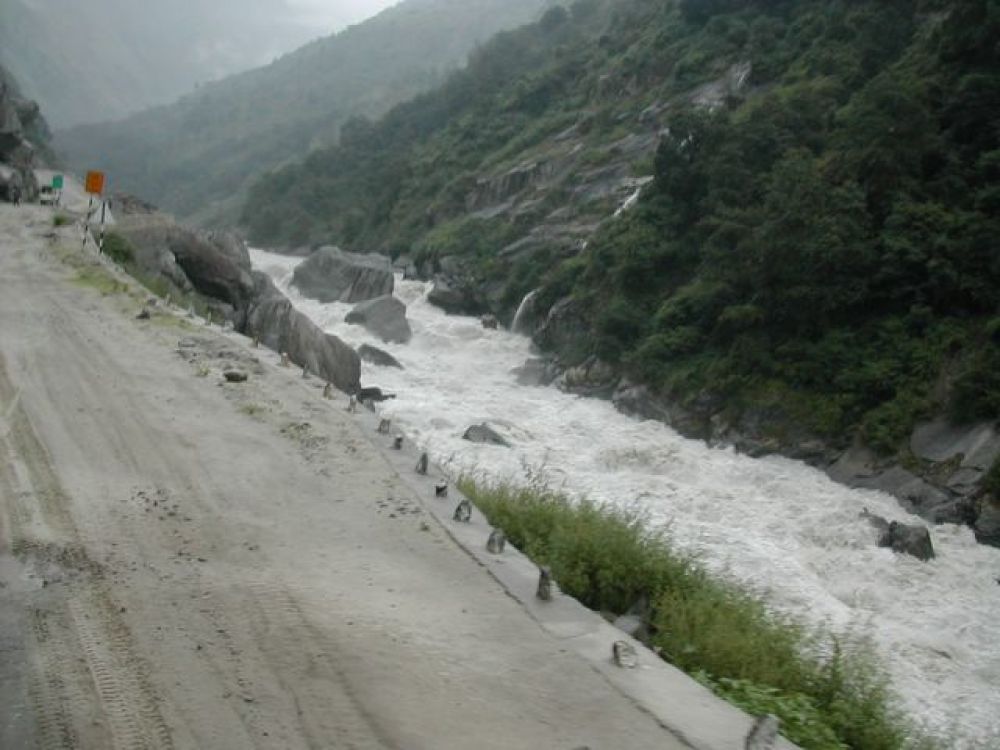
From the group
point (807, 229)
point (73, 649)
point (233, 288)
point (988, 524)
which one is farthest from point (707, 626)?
point (233, 288)

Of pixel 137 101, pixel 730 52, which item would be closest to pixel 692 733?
pixel 730 52

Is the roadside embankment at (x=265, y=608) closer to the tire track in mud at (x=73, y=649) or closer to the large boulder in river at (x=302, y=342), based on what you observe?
the tire track in mud at (x=73, y=649)

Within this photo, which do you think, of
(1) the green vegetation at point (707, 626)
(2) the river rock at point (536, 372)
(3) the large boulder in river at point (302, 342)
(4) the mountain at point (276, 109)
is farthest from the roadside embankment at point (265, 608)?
(4) the mountain at point (276, 109)

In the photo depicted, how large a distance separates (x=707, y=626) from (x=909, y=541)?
33.8 ft

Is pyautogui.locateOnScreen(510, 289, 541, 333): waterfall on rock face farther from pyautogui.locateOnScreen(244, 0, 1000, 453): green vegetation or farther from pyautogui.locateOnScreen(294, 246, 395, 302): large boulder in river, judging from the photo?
pyautogui.locateOnScreen(294, 246, 395, 302): large boulder in river

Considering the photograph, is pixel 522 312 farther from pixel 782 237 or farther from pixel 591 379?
pixel 782 237

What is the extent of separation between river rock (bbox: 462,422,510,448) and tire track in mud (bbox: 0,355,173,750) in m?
12.8

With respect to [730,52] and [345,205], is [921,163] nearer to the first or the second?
[730,52]

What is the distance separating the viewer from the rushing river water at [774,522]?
11.1 meters

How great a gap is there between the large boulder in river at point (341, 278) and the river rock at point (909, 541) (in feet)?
87.8

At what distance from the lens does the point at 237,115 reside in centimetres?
14938

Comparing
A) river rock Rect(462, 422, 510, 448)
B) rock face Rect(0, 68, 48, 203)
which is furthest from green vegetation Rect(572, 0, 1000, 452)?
rock face Rect(0, 68, 48, 203)

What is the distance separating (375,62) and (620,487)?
162 m

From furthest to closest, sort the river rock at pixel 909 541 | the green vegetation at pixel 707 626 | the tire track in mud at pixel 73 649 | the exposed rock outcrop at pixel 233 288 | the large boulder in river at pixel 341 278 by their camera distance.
Answer: the large boulder in river at pixel 341 278, the exposed rock outcrop at pixel 233 288, the river rock at pixel 909 541, the green vegetation at pixel 707 626, the tire track in mud at pixel 73 649
